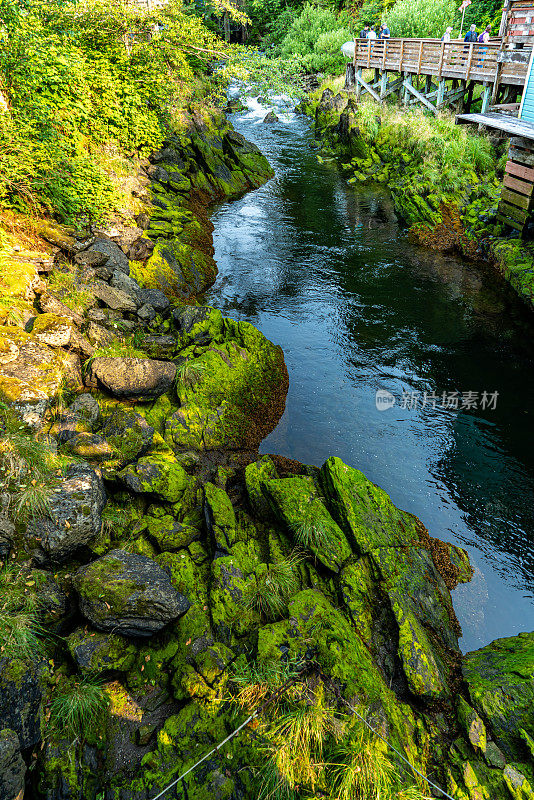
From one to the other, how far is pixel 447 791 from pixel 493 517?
452cm

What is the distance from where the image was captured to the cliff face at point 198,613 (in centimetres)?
387

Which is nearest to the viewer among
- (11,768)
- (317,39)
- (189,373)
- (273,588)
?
(11,768)

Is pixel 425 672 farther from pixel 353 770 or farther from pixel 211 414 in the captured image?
pixel 211 414

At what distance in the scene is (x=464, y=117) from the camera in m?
17.1

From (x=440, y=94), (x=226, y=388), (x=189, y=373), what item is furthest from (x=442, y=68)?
(x=189, y=373)

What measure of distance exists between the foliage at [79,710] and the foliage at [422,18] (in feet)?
125

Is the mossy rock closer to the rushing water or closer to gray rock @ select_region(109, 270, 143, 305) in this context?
the rushing water

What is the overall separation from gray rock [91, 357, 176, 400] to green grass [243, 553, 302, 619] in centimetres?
371

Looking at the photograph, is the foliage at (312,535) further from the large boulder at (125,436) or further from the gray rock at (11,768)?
the gray rock at (11,768)

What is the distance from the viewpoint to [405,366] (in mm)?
10852

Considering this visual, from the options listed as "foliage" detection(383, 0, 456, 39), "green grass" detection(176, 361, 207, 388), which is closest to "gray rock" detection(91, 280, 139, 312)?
"green grass" detection(176, 361, 207, 388)

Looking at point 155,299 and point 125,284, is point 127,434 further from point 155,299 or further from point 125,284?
point 155,299

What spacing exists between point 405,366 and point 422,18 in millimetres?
31031

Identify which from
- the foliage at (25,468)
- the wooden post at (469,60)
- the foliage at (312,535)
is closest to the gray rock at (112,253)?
the foliage at (25,468)
